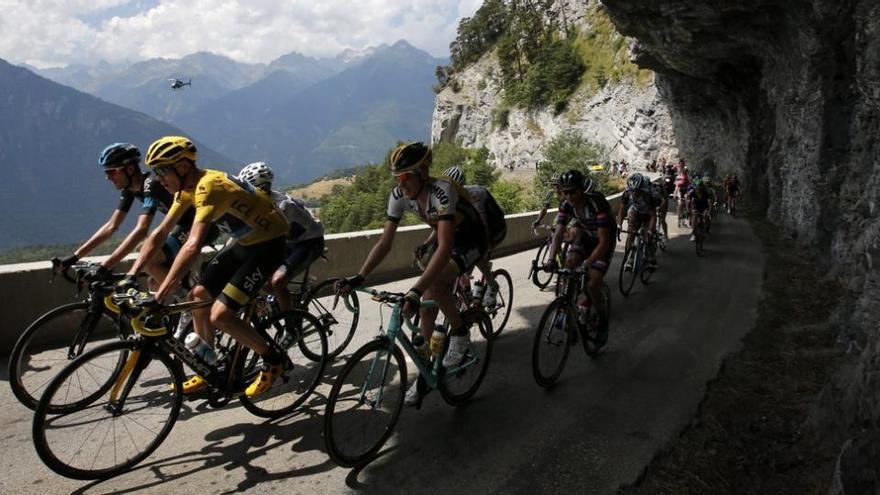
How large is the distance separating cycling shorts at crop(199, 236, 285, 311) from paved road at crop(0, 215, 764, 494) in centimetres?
114

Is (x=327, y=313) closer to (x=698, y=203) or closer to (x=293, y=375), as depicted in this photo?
(x=293, y=375)

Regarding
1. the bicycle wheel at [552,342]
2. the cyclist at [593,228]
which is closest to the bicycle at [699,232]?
the cyclist at [593,228]

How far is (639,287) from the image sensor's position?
10055 mm

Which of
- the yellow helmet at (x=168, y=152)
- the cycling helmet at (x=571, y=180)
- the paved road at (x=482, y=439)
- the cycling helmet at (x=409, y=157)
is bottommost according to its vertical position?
the paved road at (x=482, y=439)

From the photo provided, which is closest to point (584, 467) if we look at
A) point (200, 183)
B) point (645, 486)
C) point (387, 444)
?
point (645, 486)

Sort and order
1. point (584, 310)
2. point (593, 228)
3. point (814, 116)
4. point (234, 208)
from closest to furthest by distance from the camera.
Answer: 1. point (234, 208)
2. point (584, 310)
3. point (593, 228)
4. point (814, 116)

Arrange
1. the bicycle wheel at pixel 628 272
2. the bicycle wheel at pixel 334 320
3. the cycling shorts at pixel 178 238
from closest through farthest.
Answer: the cycling shorts at pixel 178 238, the bicycle wheel at pixel 334 320, the bicycle wheel at pixel 628 272

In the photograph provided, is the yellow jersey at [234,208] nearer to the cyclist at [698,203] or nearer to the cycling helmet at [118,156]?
the cycling helmet at [118,156]

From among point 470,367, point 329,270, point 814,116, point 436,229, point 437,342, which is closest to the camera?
point 437,342

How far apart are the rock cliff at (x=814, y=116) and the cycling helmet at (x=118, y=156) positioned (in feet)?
19.4

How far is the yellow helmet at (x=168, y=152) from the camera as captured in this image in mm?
3881

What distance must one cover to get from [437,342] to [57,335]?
10.9 feet

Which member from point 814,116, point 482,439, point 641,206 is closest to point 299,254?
point 482,439

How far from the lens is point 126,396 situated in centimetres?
381
